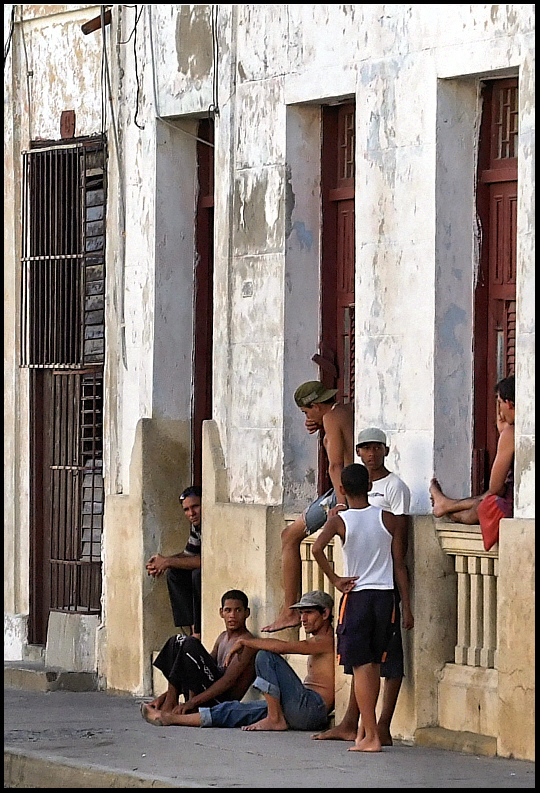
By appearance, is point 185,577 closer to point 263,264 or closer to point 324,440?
point 324,440

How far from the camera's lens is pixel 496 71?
10.5 meters

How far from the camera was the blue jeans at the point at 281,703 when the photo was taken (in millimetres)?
11094

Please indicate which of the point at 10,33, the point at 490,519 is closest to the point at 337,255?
the point at 490,519

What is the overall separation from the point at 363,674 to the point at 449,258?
2.48 metres

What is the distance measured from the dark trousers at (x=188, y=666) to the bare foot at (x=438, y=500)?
6.09 ft

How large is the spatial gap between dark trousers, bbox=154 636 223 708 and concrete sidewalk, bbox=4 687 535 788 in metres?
0.32

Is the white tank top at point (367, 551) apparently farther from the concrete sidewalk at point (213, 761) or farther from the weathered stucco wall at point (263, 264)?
the concrete sidewalk at point (213, 761)

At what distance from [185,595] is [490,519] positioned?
3623 mm

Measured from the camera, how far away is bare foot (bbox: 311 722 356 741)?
35.4ft

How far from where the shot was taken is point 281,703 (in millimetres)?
11203

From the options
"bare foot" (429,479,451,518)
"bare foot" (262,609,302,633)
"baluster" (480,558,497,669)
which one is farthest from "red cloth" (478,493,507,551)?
"bare foot" (262,609,302,633)

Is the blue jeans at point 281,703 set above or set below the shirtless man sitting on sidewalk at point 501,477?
below

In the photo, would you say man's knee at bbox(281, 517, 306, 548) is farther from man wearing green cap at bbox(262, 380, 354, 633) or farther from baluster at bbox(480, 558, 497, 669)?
baluster at bbox(480, 558, 497, 669)

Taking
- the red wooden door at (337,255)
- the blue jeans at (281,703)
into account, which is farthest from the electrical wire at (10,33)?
the blue jeans at (281,703)
